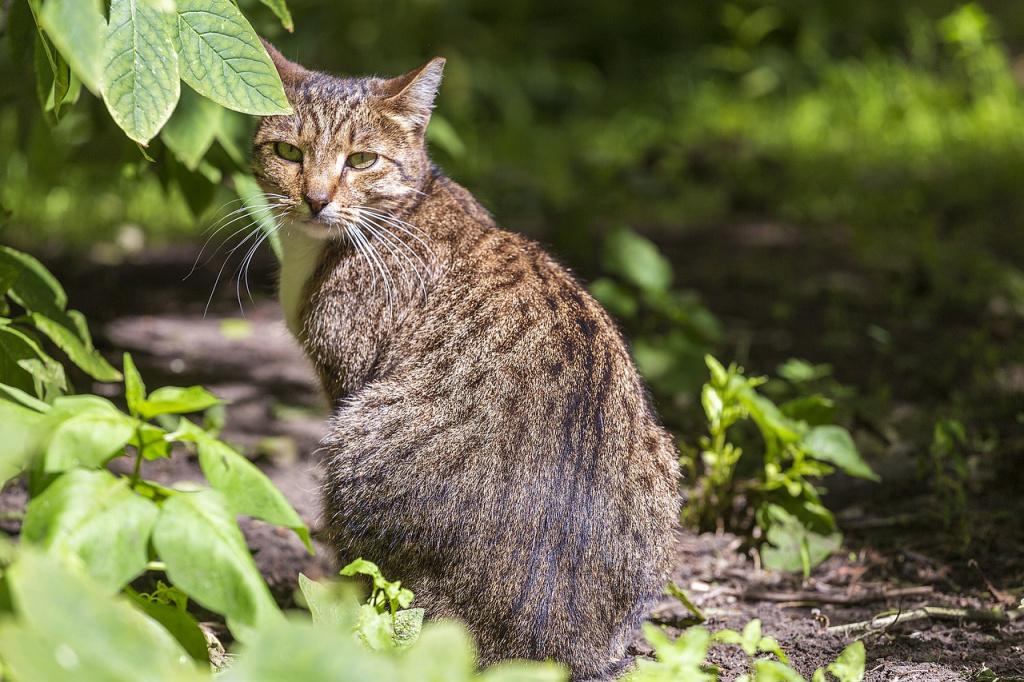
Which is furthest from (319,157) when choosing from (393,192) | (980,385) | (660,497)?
(980,385)

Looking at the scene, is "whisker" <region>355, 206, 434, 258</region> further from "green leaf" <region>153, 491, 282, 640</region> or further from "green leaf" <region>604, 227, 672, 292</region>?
"green leaf" <region>153, 491, 282, 640</region>

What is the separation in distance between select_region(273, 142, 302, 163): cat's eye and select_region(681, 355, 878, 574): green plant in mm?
1296

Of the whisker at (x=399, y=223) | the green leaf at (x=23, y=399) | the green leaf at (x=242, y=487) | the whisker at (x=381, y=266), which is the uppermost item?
the whisker at (x=399, y=223)

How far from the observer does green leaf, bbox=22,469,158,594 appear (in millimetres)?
1657

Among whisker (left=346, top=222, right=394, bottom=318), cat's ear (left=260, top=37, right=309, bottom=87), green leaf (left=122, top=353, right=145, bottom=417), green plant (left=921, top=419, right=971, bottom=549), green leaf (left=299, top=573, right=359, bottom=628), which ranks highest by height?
cat's ear (left=260, top=37, right=309, bottom=87)

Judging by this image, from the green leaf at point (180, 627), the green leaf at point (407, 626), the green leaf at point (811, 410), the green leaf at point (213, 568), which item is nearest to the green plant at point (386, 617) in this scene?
the green leaf at point (407, 626)

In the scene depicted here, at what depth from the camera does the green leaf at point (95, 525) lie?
65.2 inches

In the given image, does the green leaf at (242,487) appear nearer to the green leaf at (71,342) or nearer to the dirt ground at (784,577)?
the green leaf at (71,342)

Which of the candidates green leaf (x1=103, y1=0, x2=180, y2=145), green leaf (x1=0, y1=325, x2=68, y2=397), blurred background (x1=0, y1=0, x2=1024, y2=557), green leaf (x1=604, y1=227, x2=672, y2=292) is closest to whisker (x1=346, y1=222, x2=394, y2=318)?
blurred background (x1=0, y1=0, x2=1024, y2=557)

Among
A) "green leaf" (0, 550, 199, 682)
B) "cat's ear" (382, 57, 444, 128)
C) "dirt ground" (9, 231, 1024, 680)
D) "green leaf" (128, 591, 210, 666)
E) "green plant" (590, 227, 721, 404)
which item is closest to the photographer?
"green leaf" (0, 550, 199, 682)

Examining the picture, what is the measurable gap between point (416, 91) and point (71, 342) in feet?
3.86

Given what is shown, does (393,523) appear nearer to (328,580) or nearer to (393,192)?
(328,580)

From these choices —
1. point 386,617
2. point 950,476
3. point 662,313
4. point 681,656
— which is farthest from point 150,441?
point 662,313

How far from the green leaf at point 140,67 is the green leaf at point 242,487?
1.92 ft
